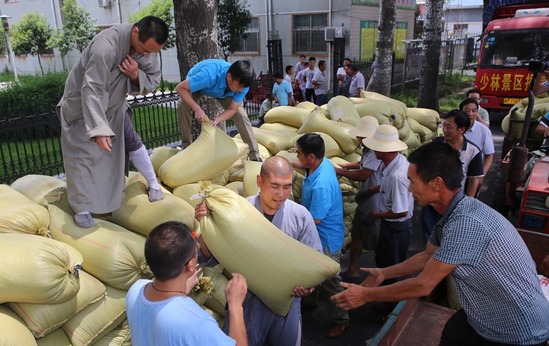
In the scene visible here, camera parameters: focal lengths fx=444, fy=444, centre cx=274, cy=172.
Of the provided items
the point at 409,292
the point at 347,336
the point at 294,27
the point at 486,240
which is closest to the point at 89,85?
the point at 409,292

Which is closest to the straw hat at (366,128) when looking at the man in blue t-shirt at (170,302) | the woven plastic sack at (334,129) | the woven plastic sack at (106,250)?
the woven plastic sack at (334,129)

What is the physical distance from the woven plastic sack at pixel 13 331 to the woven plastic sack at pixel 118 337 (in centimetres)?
40

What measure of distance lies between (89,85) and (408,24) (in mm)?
18841

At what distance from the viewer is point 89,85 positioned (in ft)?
7.60

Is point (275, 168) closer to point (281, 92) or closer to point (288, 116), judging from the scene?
point (288, 116)

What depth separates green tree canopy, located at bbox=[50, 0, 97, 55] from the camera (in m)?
19.1

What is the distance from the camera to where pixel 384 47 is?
29.9 ft

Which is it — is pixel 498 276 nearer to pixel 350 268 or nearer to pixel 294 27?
pixel 350 268

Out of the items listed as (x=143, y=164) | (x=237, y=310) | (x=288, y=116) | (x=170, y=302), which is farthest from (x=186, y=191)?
(x=288, y=116)

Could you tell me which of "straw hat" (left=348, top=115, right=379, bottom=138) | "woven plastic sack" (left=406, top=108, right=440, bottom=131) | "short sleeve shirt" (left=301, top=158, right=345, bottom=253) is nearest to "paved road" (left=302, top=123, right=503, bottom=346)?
"short sleeve shirt" (left=301, top=158, right=345, bottom=253)

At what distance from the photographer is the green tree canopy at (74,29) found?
1909 cm

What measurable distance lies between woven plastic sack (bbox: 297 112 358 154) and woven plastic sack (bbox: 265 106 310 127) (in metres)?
0.39

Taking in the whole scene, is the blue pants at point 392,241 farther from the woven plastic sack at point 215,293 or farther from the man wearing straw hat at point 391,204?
the woven plastic sack at point 215,293

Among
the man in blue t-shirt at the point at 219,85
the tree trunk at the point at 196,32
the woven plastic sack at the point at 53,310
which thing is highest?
the tree trunk at the point at 196,32
